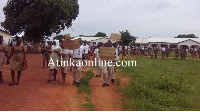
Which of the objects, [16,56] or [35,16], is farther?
[35,16]

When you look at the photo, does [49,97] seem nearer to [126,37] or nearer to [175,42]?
[126,37]

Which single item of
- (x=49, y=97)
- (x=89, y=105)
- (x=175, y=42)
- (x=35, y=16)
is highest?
(x=35, y=16)

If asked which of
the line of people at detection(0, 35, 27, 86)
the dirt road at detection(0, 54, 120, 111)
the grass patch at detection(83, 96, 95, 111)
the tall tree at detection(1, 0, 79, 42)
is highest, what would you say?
the tall tree at detection(1, 0, 79, 42)

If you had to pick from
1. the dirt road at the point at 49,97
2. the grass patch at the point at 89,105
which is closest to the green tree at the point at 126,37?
the dirt road at the point at 49,97

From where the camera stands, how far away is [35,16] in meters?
26.6

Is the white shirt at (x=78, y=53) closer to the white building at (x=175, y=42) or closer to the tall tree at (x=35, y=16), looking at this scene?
the tall tree at (x=35, y=16)

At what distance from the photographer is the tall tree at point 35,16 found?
2625 centimetres

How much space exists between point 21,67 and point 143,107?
4772 mm

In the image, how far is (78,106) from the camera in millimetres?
6363

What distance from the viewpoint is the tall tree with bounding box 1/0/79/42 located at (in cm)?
2625

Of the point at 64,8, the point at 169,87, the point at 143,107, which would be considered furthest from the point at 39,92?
the point at 64,8

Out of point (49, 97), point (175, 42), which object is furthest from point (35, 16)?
point (175, 42)

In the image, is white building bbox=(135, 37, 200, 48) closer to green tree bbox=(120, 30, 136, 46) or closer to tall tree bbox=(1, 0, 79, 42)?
green tree bbox=(120, 30, 136, 46)

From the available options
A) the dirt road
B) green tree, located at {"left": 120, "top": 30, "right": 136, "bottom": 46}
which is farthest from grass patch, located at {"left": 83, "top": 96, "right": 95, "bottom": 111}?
green tree, located at {"left": 120, "top": 30, "right": 136, "bottom": 46}
